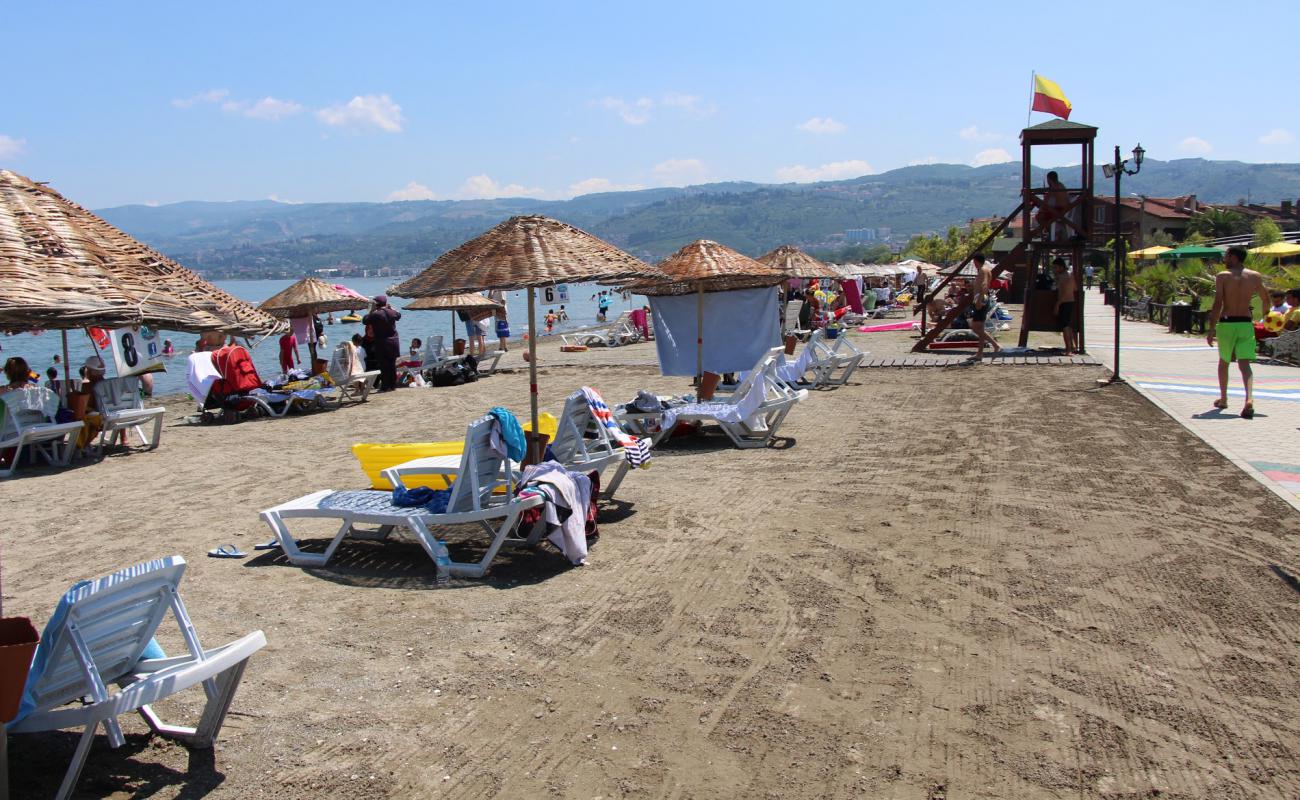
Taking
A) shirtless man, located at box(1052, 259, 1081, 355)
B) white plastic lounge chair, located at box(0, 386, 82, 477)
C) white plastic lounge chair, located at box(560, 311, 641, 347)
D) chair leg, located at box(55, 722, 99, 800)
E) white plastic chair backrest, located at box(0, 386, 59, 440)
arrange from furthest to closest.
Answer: white plastic lounge chair, located at box(560, 311, 641, 347)
shirtless man, located at box(1052, 259, 1081, 355)
white plastic chair backrest, located at box(0, 386, 59, 440)
white plastic lounge chair, located at box(0, 386, 82, 477)
chair leg, located at box(55, 722, 99, 800)

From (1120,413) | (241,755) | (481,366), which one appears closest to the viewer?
(241,755)

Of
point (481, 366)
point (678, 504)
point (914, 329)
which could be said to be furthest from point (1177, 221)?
point (678, 504)

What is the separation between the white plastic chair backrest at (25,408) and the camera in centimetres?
941

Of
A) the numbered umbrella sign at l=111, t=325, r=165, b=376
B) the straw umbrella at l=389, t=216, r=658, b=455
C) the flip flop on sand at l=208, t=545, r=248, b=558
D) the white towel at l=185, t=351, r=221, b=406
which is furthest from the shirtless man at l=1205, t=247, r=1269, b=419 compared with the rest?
the white towel at l=185, t=351, r=221, b=406

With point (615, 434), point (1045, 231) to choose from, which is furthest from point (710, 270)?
point (1045, 231)

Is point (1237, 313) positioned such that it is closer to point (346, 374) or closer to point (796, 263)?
point (796, 263)

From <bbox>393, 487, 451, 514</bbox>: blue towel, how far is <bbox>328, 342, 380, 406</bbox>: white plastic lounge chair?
28.3 feet

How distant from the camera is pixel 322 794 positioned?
3176mm

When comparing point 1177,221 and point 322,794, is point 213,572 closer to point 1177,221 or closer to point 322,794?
point 322,794

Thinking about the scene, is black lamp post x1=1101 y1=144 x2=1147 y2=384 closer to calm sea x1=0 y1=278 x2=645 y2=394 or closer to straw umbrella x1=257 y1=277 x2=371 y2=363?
calm sea x1=0 y1=278 x2=645 y2=394

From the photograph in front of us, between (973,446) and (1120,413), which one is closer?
(973,446)

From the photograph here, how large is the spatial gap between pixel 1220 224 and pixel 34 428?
71.7m

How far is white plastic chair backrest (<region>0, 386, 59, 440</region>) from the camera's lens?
9406mm

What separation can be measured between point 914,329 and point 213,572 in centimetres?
2292
